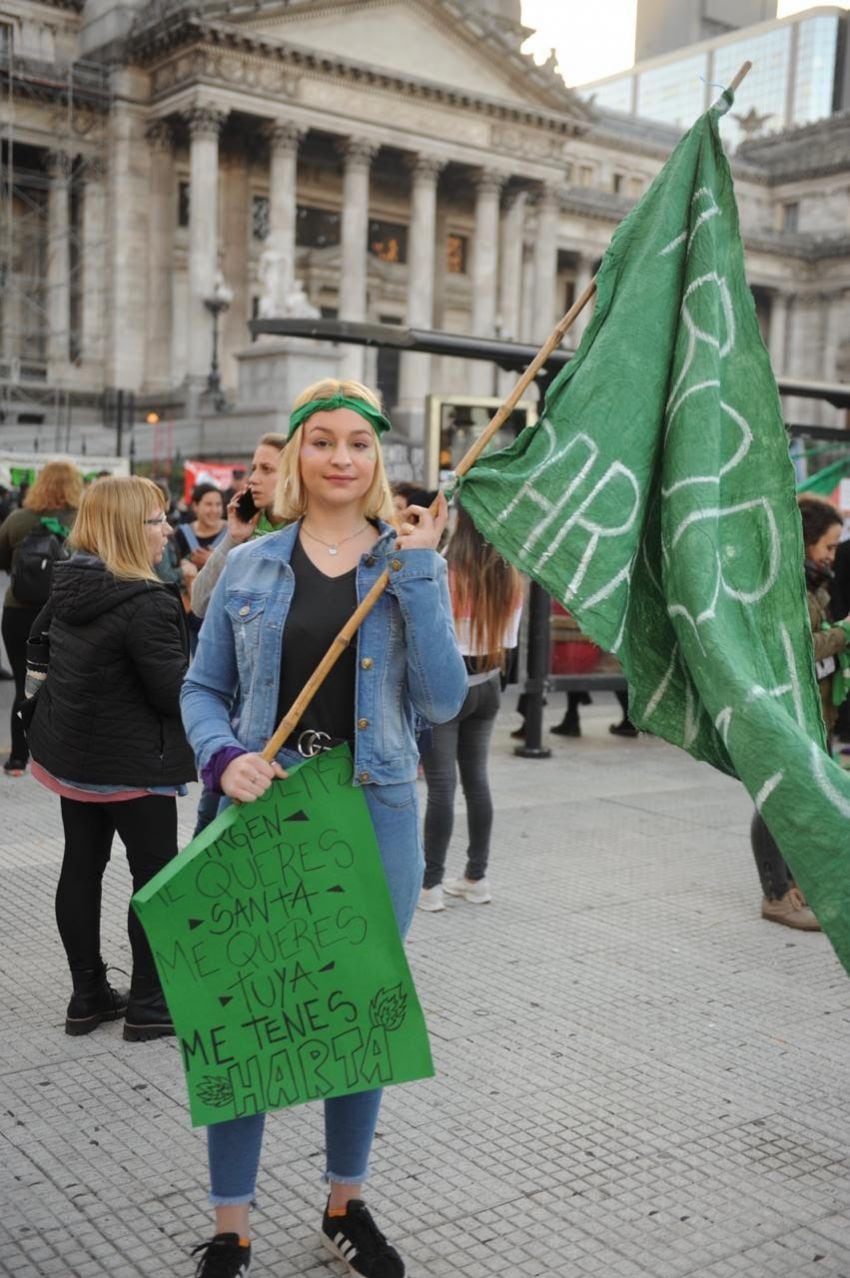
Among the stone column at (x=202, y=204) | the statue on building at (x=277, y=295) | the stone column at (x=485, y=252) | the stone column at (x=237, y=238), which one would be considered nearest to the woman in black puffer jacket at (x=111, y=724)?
the statue on building at (x=277, y=295)

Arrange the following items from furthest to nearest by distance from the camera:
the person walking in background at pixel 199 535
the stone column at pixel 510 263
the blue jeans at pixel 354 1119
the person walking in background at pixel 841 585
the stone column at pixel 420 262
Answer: the stone column at pixel 510 263, the stone column at pixel 420 262, the person walking in background at pixel 841 585, the person walking in background at pixel 199 535, the blue jeans at pixel 354 1119

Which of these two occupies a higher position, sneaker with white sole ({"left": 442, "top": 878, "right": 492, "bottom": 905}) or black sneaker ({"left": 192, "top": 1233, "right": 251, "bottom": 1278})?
black sneaker ({"left": 192, "top": 1233, "right": 251, "bottom": 1278})

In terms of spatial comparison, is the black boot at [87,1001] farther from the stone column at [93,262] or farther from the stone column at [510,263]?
the stone column at [510,263]

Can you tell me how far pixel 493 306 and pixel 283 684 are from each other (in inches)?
1962

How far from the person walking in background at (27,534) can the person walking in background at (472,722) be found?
2776 millimetres

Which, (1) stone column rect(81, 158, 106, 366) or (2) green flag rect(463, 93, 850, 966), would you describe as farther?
(1) stone column rect(81, 158, 106, 366)

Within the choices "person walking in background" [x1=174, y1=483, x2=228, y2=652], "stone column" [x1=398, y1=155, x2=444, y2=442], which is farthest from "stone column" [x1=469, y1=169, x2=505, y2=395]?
"person walking in background" [x1=174, y1=483, x2=228, y2=652]

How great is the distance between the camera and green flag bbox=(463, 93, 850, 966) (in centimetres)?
316

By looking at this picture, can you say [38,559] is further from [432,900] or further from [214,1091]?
[214,1091]

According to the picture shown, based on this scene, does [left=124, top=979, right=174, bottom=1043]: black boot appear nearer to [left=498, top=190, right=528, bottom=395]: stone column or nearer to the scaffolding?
the scaffolding

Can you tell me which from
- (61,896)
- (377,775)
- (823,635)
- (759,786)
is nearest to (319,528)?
(377,775)

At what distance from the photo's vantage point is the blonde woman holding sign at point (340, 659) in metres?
2.89

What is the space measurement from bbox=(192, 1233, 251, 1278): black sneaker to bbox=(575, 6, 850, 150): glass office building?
118920 mm

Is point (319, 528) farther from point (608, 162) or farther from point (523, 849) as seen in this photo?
point (608, 162)
